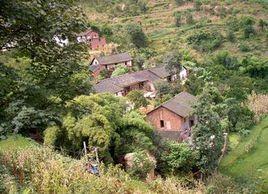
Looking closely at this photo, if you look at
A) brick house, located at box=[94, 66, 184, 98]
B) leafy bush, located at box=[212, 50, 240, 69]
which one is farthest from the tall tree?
leafy bush, located at box=[212, 50, 240, 69]

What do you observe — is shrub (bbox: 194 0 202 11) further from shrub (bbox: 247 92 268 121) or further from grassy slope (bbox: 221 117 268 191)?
grassy slope (bbox: 221 117 268 191)

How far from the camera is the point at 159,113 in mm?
29109

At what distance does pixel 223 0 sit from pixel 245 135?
38887mm

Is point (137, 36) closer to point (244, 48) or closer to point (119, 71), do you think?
point (244, 48)

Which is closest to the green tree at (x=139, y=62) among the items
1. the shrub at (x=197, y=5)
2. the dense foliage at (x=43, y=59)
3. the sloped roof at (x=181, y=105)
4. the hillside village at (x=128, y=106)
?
the hillside village at (x=128, y=106)

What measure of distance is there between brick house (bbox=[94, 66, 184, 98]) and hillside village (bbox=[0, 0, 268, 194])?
0.12m

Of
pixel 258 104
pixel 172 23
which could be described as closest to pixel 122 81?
pixel 258 104

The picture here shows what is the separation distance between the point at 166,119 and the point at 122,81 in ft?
25.5

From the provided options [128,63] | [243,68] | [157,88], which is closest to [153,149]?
[157,88]

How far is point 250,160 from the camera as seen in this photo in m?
26.0

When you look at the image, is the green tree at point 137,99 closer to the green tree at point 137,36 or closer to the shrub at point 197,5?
the green tree at point 137,36

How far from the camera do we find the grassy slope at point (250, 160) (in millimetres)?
23266

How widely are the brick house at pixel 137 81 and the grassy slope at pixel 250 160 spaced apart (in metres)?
9.24

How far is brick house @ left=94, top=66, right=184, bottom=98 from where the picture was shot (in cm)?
3383
